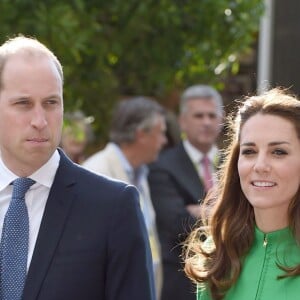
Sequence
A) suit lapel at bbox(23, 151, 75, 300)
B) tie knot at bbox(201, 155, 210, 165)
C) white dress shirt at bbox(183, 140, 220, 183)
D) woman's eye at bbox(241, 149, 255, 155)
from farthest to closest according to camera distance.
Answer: tie knot at bbox(201, 155, 210, 165), white dress shirt at bbox(183, 140, 220, 183), woman's eye at bbox(241, 149, 255, 155), suit lapel at bbox(23, 151, 75, 300)

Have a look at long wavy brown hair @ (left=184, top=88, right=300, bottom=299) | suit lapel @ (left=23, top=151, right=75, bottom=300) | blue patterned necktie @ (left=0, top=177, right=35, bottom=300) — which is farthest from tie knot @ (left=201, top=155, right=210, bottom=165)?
blue patterned necktie @ (left=0, top=177, right=35, bottom=300)

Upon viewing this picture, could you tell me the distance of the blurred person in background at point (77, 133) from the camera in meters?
7.89

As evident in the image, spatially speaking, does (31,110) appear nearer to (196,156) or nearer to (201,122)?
(196,156)

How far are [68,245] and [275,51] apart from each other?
4.30 m

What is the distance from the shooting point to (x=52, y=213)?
4328 mm

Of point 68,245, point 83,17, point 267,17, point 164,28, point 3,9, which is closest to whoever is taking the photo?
point 68,245

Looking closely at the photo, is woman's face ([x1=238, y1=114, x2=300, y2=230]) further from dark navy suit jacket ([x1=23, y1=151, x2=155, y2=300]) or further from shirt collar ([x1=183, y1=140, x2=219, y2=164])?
shirt collar ([x1=183, y1=140, x2=219, y2=164])

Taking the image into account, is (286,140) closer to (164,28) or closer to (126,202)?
(126,202)

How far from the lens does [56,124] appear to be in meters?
4.29

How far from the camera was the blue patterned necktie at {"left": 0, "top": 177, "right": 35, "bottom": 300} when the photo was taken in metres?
4.24

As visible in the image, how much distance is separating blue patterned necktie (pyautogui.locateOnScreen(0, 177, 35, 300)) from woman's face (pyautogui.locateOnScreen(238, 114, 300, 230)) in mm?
869

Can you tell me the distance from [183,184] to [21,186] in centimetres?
347

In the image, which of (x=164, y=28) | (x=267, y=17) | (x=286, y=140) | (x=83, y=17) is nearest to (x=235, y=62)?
(x=267, y=17)

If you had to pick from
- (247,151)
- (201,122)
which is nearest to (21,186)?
(247,151)
